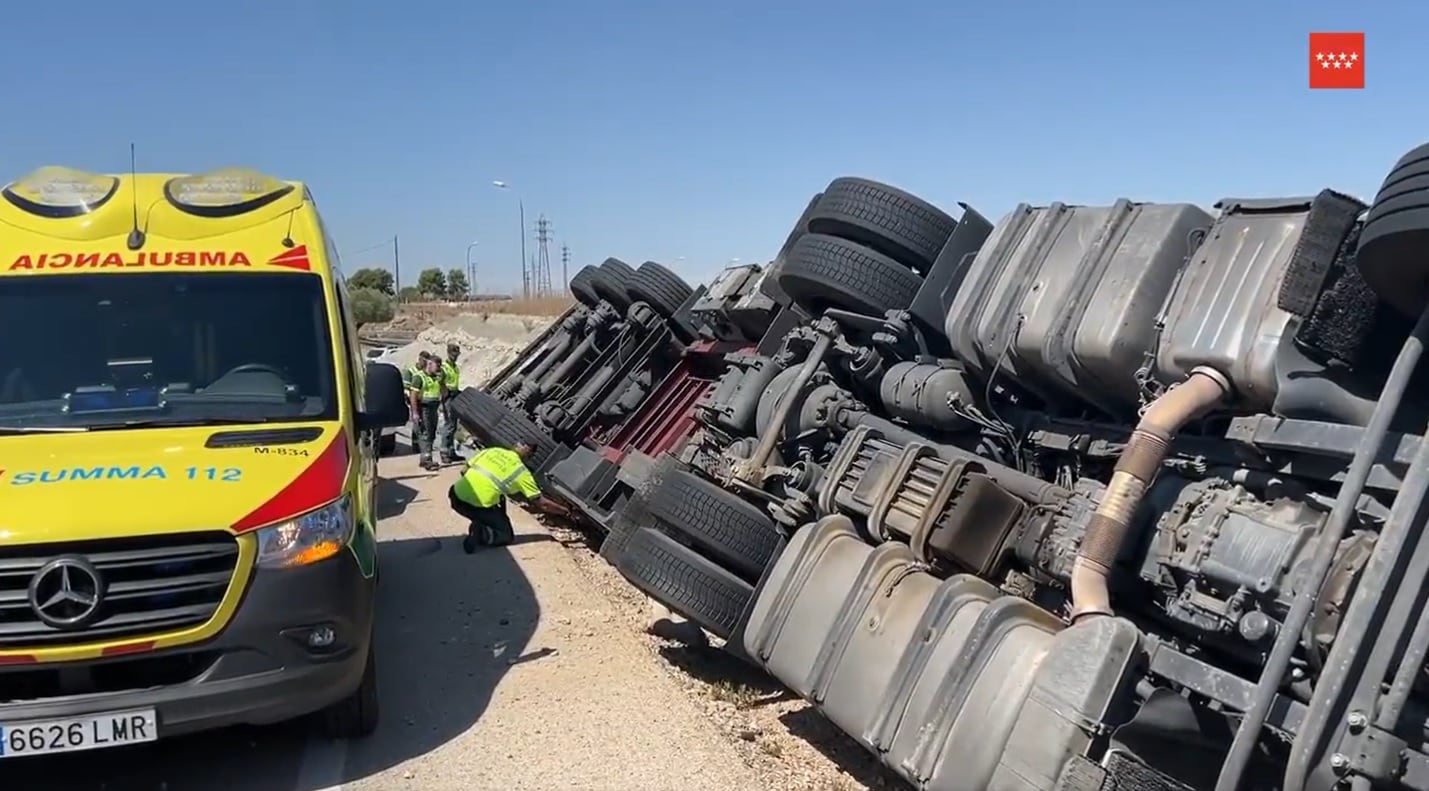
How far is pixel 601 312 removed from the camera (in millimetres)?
10320

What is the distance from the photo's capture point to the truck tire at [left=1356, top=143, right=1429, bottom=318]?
301 centimetres

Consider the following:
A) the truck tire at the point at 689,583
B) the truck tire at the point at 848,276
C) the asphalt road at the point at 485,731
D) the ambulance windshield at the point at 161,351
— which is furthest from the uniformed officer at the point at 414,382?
the truck tire at the point at 689,583

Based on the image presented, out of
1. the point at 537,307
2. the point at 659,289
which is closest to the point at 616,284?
the point at 659,289

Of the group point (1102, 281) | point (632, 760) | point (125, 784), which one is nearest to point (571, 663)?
point (632, 760)

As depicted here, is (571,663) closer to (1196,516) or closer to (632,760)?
(632,760)

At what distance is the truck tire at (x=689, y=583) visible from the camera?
5516mm

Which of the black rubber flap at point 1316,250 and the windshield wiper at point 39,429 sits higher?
the black rubber flap at point 1316,250

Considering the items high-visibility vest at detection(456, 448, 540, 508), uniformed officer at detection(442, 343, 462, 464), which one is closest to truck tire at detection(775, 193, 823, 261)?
high-visibility vest at detection(456, 448, 540, 508)

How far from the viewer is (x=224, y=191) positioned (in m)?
5.79

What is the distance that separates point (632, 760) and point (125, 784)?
6.35 ft

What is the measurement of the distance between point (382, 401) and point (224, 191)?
4.76 ft

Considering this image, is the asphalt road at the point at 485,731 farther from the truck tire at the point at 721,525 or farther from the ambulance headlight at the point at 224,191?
the ambulance headlight at the point at 224,191

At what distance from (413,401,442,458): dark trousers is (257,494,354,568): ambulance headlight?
31.8ft

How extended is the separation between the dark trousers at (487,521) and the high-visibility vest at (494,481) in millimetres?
69
